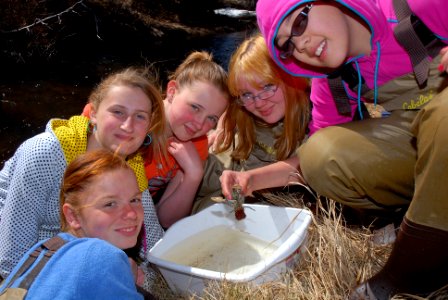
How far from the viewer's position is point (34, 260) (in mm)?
1312

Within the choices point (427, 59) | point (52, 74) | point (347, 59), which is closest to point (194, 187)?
point (347, 59)

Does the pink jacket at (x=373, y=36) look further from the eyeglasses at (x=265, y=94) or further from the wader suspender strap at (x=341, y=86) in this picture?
the eyeglasses at (x=265, y=94)

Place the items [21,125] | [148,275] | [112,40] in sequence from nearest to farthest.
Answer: [148,275], [21,125], [112,40]

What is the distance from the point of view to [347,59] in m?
2.03

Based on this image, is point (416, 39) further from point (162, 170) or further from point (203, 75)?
point (162, 170)

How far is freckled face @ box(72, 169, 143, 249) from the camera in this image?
171 cm

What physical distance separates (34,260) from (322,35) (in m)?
1.28

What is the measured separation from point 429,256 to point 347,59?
0.92 metres

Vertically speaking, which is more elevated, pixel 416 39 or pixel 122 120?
pixel 416 39

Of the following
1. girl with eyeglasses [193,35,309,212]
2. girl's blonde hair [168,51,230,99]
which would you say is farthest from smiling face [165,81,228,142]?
girl with eyeglasses [193,35,309,212]

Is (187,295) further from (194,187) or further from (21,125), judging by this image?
(21,125)

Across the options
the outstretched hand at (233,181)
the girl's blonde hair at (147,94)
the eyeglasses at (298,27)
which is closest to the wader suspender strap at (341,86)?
the eyeglasses at (298,27)

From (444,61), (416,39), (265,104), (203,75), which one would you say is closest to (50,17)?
(203,75)

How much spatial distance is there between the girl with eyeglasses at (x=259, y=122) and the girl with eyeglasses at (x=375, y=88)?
34 cm
